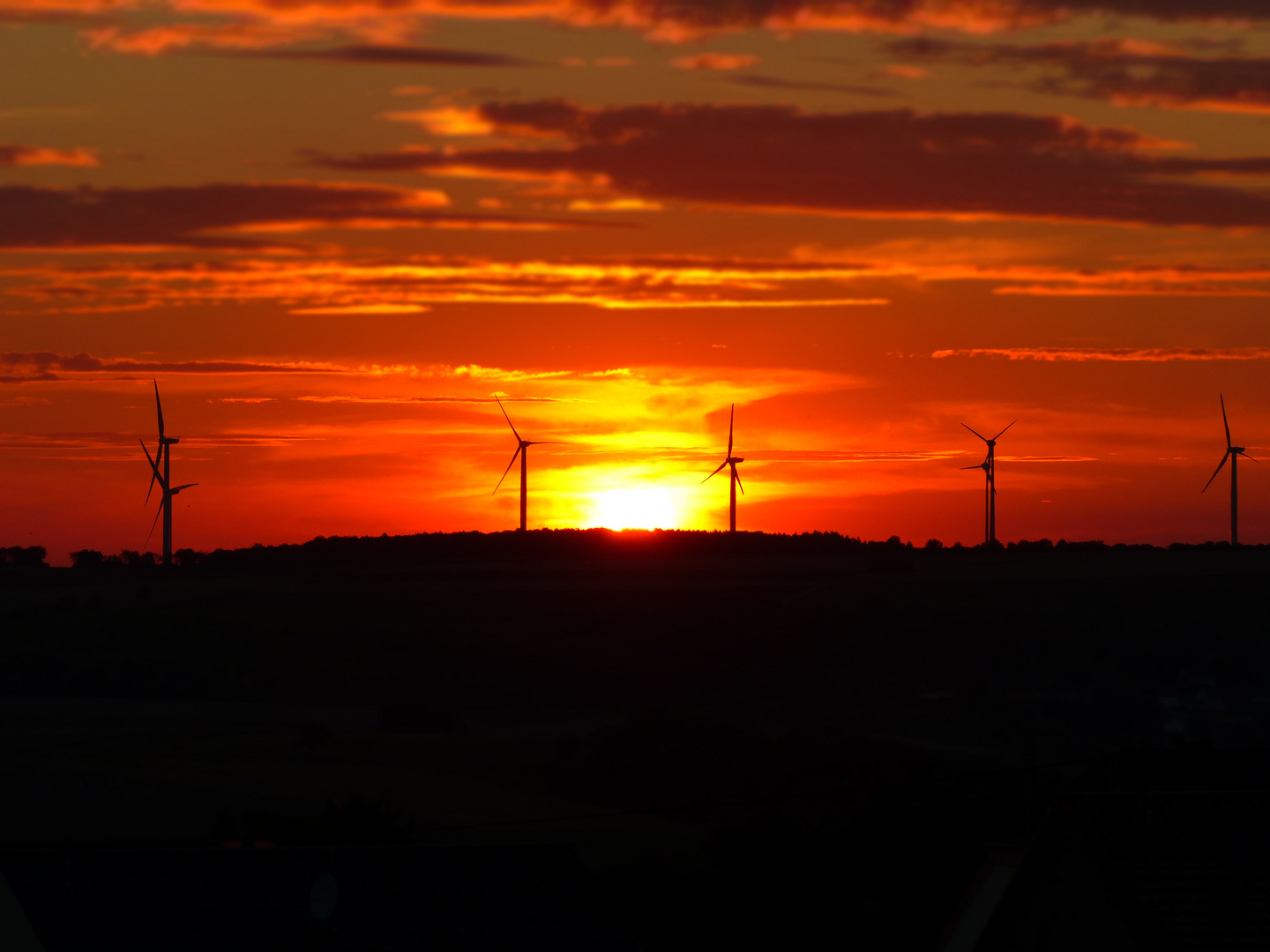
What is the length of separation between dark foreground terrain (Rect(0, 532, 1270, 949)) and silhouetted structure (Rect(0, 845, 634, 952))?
707 cm

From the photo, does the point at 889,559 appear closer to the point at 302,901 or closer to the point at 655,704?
the point at 655,704

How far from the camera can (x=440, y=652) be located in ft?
451

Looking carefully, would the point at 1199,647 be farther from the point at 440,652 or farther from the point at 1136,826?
the point at 1136,826

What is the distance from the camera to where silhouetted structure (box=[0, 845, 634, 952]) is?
28.3 metres

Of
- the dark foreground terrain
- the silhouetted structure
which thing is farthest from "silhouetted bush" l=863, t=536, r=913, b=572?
the silhouetted structure

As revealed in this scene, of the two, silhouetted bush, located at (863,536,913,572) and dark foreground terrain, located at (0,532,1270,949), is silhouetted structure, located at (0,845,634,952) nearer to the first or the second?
dark foreground terrain, located at (0,532,1270,949)

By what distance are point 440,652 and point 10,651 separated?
33.0 meters

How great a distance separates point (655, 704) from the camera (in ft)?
396

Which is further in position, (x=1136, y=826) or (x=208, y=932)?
(x=208, y=932)

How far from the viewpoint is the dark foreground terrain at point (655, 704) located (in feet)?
194

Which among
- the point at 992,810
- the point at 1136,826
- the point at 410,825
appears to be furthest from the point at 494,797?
the point at 1136,826

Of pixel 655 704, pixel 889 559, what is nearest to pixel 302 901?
pixel 655 704

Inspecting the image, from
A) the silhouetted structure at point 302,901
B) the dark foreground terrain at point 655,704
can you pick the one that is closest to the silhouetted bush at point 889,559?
the dark foreground terrain at point 655,704

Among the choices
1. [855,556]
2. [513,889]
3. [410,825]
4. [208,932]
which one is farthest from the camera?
[855,556]
